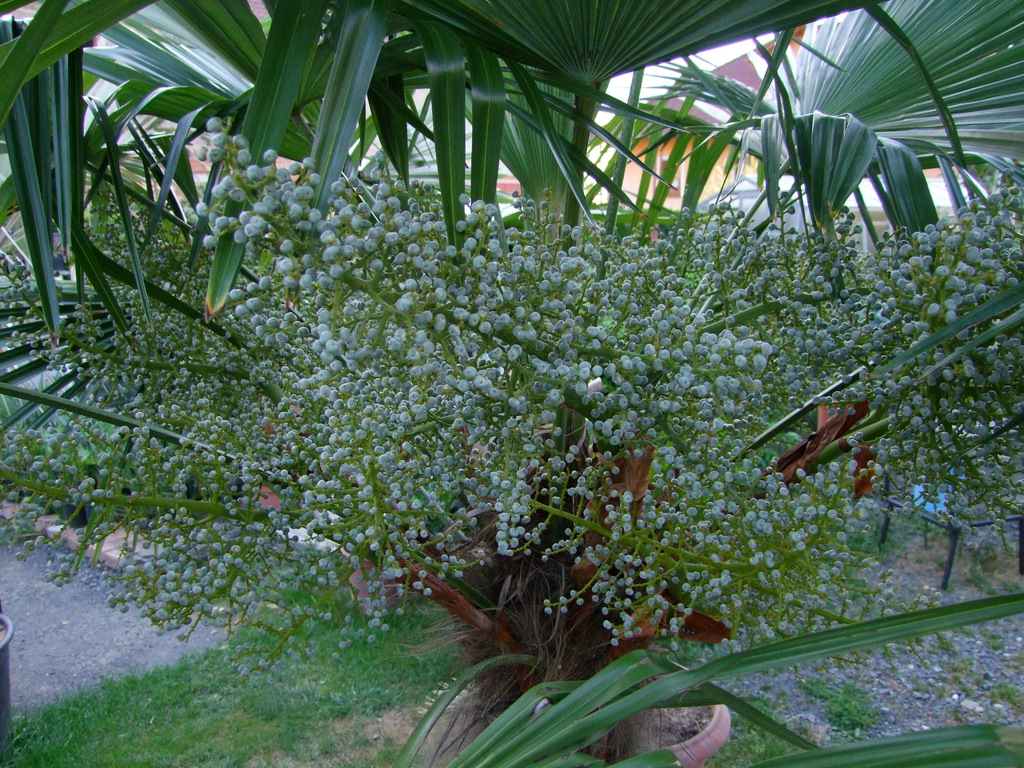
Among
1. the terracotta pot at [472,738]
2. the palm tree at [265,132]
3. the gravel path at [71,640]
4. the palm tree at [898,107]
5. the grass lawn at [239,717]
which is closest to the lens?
the palm tree at [265,132]

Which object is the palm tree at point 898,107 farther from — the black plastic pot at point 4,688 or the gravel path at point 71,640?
the gravel path at point 71,640

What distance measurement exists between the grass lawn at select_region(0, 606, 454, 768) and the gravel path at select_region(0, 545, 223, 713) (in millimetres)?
170

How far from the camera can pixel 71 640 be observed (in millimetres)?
2744

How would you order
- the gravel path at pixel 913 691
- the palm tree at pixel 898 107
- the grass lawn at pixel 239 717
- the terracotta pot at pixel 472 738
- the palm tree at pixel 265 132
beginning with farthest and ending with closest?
the gravel path at pixel 913 691, the grass lawn at pixel 239 717, the terracotta pot at pixel 472 738, the palm tree at pixel 898 107, the palm tree at pixel 265 132

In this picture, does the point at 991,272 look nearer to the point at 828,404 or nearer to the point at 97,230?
the point at 828,404

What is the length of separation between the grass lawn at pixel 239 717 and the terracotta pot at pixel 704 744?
733 millimetres

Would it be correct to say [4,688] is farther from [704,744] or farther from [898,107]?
[898,107]

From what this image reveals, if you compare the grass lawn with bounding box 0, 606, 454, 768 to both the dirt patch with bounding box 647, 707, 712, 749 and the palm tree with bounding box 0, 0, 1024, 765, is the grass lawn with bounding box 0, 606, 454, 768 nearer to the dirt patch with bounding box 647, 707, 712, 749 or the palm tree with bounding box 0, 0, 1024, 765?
the dirt patch with bounding box 647, 707, 712, 749

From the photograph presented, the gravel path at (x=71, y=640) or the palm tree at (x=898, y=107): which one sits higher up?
the palm tree at (x=898, y=107)

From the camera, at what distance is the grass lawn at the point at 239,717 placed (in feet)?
6.25

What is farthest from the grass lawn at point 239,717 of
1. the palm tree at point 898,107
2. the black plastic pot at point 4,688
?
the palm tree at point 898,107

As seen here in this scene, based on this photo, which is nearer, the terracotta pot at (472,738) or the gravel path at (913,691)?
the terracotta pot at (472,738)

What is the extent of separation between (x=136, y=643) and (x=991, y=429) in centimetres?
285

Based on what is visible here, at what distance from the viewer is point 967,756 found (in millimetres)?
389
